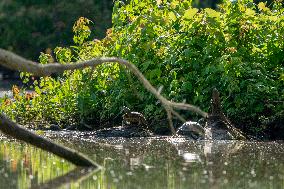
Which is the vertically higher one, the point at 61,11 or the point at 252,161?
the point at 61,11

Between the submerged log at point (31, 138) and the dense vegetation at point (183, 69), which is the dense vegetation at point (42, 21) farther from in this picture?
the submerged log at point (31, 138)

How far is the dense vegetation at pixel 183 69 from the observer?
1048 centimetres

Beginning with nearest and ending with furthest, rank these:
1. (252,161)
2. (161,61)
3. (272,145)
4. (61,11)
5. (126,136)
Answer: (252,161) → (272,145) → (126,136) → (161,61) → (61,11)

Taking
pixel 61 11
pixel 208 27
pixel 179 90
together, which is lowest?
pixel 179 90

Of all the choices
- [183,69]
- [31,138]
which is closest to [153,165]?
[31,138]

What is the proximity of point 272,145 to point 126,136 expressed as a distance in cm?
175

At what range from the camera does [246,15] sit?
10961 mm

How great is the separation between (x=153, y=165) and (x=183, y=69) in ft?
11.2

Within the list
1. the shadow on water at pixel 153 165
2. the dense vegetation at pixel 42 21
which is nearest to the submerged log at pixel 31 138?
the shadow on water at pixel 153 165

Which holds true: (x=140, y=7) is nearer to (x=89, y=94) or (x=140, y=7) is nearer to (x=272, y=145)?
(x=89, y=94)

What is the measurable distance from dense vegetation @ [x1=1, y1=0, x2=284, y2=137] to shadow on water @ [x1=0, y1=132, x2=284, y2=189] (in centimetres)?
88

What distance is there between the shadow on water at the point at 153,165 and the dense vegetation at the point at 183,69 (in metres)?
0.88

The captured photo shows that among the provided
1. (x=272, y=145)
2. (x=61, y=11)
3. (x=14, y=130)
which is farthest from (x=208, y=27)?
(x=61, y=11)

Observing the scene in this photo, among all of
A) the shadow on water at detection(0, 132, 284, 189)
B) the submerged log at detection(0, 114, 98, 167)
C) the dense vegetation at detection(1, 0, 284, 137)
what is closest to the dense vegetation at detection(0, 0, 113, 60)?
the dense vegetation at detection(1, 0, 284, 137)
